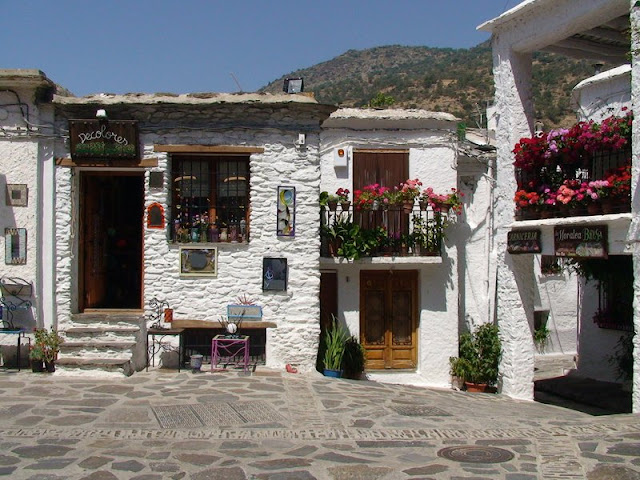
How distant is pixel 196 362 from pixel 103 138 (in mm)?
3987

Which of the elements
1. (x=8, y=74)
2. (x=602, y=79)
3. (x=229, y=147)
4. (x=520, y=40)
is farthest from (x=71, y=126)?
(x=602, y=79)

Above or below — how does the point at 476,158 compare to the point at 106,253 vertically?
above

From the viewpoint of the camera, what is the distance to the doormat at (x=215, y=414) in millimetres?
8328

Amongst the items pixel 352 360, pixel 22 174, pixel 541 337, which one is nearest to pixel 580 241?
pixel 352 360

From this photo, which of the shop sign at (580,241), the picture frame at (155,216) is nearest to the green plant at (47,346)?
the picture frame at (155,216)

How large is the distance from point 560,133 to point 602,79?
4.86 meters

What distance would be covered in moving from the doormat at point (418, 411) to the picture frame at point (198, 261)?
405 cm

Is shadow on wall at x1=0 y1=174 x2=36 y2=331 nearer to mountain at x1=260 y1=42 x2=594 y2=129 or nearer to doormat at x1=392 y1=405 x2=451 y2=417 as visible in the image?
doormat at x1=392 y1=405 x2=451 y2=417

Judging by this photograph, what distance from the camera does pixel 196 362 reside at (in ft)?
37.3

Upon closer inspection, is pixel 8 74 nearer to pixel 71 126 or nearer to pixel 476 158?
pixel 71 126

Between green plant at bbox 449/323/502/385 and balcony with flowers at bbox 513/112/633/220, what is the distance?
275 centimetres

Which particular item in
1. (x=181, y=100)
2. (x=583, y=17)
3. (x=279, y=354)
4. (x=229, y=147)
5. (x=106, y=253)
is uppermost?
(x=583, y=17)

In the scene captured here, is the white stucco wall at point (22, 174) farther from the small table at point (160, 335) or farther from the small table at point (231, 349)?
the small table at point (231, 349)

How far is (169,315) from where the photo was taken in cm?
1160
